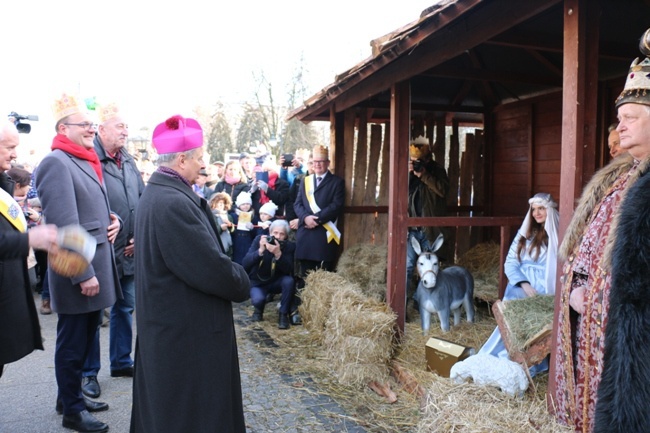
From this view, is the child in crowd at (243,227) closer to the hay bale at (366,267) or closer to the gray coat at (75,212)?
the hay bale at (366,267)

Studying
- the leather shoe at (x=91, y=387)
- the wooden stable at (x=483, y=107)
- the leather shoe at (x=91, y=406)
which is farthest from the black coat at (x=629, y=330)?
the leather shoe at (x=91, y=387)

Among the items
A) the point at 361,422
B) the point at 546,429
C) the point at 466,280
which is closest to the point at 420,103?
the point at 466,280

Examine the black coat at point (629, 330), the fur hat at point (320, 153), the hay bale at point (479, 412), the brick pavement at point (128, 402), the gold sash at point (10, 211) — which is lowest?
the brick pavement at point (128, 402)

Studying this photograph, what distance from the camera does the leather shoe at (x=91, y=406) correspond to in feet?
13.2

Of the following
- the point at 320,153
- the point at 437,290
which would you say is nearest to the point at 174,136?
the point at 437,290

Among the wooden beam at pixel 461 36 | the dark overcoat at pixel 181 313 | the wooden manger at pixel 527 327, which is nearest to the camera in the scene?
the dark overcoat at pixel 181 313

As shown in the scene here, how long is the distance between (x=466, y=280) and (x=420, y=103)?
3.08 meters

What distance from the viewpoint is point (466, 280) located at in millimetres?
5594

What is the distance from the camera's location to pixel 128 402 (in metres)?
4.28

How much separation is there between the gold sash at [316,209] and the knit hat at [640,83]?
4.80 m

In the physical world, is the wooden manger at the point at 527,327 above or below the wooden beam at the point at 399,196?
below

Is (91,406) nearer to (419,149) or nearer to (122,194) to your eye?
(122,194)

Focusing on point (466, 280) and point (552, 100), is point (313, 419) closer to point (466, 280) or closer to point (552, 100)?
point (466, 280)

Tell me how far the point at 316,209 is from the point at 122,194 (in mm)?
2948
